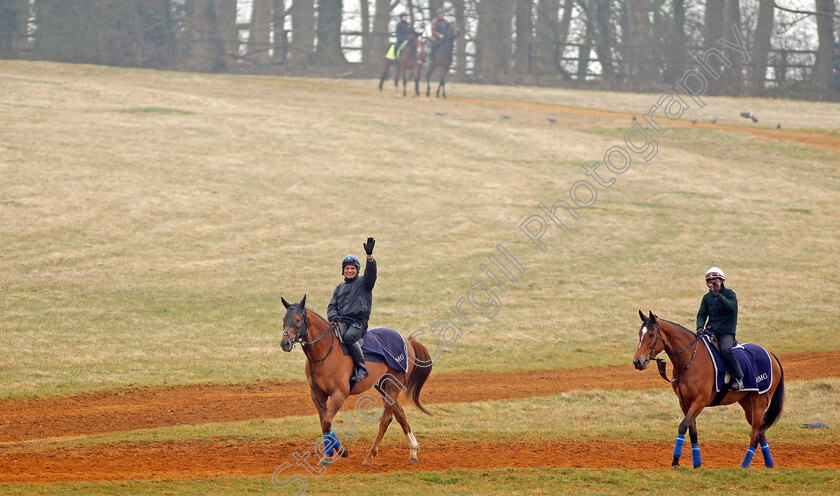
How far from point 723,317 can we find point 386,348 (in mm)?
5151

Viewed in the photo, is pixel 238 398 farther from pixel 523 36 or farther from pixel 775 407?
pixel 523 36

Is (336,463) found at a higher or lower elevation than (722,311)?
lower

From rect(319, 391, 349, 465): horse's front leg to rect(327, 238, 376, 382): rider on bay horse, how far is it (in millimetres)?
421

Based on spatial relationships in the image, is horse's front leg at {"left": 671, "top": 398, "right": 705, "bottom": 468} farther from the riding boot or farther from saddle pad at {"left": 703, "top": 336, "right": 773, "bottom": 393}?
the riding boot

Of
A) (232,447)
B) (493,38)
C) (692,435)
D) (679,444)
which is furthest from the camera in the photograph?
(493,38)

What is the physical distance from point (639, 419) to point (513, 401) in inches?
97.0

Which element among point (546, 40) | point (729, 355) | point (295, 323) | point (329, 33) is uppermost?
point (546, 40)

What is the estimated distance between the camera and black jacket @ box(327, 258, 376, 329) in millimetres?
12041

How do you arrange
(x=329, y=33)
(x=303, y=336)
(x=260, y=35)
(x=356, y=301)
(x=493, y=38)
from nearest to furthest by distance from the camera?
(x=303, y=336) < (x=356, y=301) < (x=329, y=33) < (x=260, y=35) < (x=493, y=38)

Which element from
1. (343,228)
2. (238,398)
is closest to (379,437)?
(238,398)

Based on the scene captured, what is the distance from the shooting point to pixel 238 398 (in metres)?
16.0

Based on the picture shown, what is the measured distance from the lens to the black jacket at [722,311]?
468 inches

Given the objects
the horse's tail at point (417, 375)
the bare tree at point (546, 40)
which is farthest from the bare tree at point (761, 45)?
the horse's tail at point (417, 375)

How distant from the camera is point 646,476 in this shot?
440 inches
